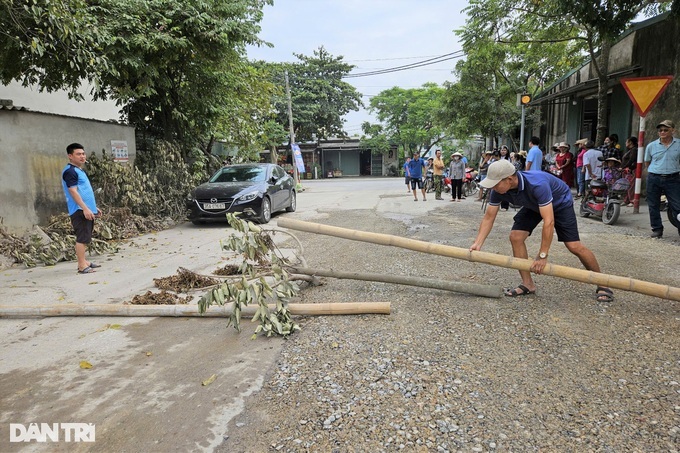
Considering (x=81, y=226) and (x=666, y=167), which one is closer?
(x=81, y=226)

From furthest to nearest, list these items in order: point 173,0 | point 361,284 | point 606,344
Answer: point 173,0 < point 361,284 < point 606,344

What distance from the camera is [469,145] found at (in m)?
41.9

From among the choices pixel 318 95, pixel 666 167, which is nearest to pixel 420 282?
pixel 666 167

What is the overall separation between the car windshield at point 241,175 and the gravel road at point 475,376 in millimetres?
6323

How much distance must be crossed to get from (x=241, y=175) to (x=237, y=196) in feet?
4.38

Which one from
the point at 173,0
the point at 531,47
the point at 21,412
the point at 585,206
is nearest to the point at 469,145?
the point at 531,47

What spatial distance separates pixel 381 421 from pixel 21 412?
2147 mm

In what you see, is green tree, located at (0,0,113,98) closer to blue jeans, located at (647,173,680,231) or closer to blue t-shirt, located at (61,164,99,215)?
blue t-shirt, located at (61,164,99,215)

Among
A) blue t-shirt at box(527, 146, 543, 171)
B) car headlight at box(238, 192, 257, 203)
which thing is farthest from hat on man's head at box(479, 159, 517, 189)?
blue t-shirt at box(527, 146, 543, 171)

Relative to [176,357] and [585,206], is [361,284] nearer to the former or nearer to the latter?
[176,357]

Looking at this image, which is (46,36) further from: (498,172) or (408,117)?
(408,117)

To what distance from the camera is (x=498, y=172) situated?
3670 millimetres

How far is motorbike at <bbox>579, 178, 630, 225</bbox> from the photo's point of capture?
26.9 ft

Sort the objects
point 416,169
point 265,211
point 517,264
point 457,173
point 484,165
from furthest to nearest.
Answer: point 416,169 < point 484,165 < point 457,173 < point 265,211 < point 517,264
